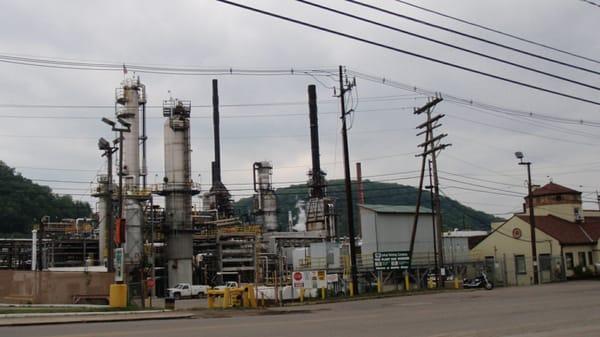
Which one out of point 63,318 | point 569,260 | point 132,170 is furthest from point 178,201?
point 63,318

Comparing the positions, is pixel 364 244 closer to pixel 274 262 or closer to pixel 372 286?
pixel 372 286

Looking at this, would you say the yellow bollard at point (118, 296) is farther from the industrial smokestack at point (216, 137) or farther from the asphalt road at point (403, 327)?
the industrial smokestack at point (216, 137)

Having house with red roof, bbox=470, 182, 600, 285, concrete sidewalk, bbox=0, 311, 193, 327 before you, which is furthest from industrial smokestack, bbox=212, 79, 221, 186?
concrete sidewalk, bbox=0, 311, 193, 327

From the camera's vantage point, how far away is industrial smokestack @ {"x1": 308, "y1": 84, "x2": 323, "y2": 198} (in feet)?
265

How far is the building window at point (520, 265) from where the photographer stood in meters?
55.5

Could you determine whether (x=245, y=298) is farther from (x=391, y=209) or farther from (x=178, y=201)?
(x=178, y=201)

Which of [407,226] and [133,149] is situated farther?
[133,149]

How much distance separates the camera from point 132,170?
61.7 meters

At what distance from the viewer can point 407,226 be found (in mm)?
48344

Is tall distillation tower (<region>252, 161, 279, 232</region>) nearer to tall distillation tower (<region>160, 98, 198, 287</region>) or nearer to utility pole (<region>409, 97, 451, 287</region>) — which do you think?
tall distillation tower (<region>160, 98, 198, 287</region>)

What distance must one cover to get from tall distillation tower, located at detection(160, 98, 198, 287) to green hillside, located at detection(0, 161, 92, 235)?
168 ft

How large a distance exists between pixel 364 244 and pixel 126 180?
2605 centimetres

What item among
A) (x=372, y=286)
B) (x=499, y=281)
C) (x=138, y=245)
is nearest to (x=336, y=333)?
(x=372, y=286)

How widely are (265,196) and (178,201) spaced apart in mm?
22900
